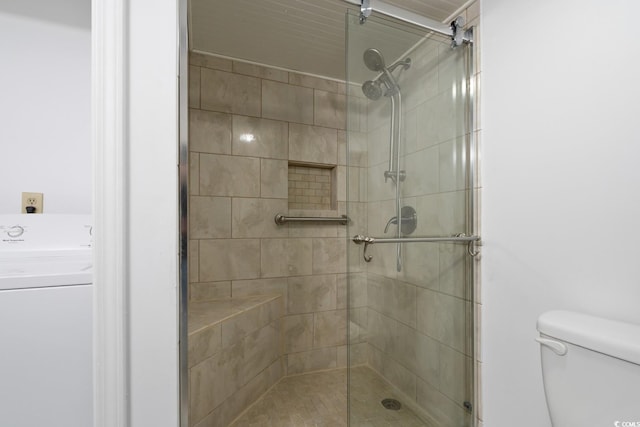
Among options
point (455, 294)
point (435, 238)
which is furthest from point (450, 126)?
point (455, 294)

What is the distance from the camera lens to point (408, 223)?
131 cm

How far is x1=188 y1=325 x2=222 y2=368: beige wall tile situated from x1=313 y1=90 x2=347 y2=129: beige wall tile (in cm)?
168

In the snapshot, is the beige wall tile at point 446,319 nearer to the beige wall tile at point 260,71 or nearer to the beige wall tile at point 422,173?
the beige wall tile at point 422,173

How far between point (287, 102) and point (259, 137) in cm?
37

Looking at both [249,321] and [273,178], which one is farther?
[273,178]

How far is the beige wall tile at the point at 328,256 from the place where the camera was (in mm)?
2283

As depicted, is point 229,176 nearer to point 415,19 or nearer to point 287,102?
point 287,102

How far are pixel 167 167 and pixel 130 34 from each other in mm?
339

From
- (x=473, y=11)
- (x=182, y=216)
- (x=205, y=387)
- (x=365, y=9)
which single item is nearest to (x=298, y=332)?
(x=205, y=387)

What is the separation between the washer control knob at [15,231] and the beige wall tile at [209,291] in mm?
953

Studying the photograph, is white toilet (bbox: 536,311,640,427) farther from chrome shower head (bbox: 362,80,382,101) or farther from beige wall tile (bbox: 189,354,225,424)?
beige wall tile (bbox: 189,354,225,424)

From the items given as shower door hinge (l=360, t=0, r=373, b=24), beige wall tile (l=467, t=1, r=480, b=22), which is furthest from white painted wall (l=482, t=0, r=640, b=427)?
shower door hinge (l=360, t=0, r=373, b=24)

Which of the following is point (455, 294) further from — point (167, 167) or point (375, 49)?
point (167, 167)

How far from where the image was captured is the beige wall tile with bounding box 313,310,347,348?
2.26m
